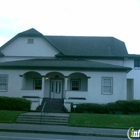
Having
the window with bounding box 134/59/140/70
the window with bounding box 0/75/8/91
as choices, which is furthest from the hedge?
the window with bounding box 134/59/140/70

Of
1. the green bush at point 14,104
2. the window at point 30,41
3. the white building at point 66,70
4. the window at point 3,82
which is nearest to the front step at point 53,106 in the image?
the white building at point 66,70

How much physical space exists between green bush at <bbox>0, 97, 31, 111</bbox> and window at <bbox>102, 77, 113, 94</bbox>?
775 centimetres

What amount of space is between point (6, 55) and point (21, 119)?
42.3 feet

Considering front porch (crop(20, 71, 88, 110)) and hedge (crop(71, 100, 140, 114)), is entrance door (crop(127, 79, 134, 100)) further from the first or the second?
hedge (crop(71, 100, 140, 114))

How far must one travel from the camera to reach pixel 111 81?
23453mm

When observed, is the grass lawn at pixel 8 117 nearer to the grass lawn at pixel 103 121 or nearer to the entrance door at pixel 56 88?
the grass lawn at pixel 103 121

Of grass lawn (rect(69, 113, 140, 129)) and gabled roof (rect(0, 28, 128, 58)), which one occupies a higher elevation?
gabled roof (rect(0, 28, 128, 58))

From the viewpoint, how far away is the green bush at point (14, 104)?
21531 millimetres

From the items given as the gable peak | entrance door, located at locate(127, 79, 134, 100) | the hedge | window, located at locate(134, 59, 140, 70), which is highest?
the gable peak

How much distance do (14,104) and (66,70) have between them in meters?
6.29

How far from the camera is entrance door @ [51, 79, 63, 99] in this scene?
83.5 ft

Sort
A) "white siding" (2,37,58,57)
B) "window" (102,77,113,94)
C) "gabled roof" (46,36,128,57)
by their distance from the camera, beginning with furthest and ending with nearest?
"gabled roof" (46,36,128,57), "white siding" (2,37,58,57), "window" (102,77,113,94)

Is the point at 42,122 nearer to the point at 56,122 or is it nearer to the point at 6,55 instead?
the point at 56,122

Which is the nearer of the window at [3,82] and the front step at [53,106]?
the front step at [53,106]
